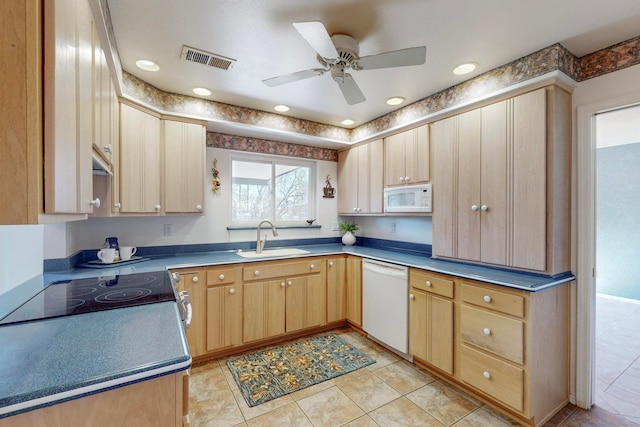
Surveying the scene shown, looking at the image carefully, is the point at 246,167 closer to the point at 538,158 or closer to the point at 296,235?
the point at 296,235

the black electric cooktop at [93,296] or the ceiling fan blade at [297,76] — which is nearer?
the black electric cooktop at [93,296]

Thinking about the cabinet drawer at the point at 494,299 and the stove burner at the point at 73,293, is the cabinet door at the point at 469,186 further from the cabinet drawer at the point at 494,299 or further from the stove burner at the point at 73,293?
the stove burner at the point at 73,293

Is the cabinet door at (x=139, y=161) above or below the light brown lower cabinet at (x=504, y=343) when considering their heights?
above

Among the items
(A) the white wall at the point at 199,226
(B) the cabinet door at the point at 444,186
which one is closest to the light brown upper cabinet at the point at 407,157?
(B) the cabinet door at the point at 444,186

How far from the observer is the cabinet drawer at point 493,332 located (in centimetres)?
181

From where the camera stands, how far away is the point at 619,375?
93.8 inches

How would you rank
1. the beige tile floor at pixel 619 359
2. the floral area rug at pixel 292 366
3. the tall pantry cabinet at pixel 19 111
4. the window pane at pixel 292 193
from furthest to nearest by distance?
the window pane at pixel 292 193
the floral area rug at pixel 292 366
the beige tile floor at pixel 619 359
the tall pantry cabinet at pixel 19 111

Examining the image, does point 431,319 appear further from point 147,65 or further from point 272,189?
point 147,65

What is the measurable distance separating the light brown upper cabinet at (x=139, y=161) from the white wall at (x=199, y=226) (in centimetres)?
42

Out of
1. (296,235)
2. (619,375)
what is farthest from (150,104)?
(619,375)

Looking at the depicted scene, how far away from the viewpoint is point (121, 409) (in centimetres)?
82

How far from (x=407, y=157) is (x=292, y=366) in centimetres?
226

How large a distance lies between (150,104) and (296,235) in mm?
2069

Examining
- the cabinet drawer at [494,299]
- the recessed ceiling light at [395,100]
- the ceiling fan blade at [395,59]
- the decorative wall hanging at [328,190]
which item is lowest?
the cabinet drawer at [494,299]
